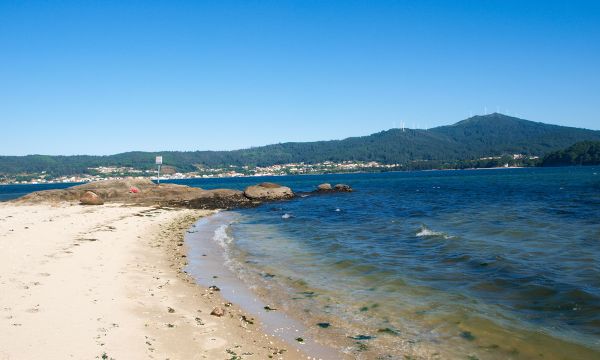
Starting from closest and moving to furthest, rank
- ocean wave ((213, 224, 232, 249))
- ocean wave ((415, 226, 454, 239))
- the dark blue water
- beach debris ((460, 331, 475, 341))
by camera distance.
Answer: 1. beach debris ((460, 331, 475, 341))
2. ocean wave ((415, 226, 454, 239))
3. ocean wave ((213, 224, 232, 249))
4. the dark blue water

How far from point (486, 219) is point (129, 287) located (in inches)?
916

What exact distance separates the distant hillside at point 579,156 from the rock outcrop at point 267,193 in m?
166

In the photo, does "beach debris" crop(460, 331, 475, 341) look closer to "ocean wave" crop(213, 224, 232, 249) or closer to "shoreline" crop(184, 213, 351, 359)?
"shoreline" crop(184, 213, 351, 359)

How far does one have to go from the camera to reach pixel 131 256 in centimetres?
1697

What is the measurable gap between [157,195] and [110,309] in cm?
4396

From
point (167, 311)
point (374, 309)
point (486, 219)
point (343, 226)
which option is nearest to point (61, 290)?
point (167, 311)

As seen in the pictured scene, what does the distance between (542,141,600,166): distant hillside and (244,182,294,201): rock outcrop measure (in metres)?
166

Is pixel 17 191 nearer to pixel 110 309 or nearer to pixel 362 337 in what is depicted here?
pixel 110 309

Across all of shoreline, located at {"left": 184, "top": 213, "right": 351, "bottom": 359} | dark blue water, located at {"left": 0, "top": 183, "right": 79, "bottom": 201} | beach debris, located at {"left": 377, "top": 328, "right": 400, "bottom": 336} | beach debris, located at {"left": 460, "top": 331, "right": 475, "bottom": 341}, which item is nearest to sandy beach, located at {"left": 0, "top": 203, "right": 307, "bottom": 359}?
shoreline, located at {"left": 184, "top": 213, "right": 351, "bottom": 359}

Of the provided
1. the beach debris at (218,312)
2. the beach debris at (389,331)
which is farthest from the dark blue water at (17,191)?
the beach debris at (389,331)

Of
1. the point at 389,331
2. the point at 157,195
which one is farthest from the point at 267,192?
the point at 389,331

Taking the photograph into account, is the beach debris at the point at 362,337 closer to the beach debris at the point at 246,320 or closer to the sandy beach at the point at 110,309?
the sandy beach at the point at 110,309

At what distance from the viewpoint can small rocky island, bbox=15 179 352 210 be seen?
4631cm

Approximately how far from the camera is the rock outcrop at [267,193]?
5431 centimetres
